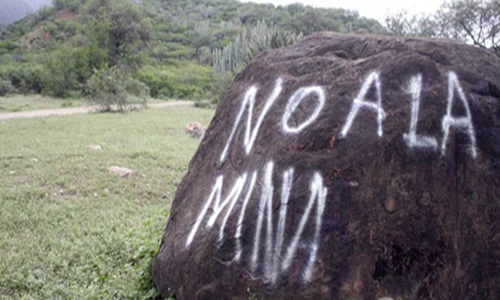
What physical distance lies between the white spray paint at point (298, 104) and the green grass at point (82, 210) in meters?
1.45

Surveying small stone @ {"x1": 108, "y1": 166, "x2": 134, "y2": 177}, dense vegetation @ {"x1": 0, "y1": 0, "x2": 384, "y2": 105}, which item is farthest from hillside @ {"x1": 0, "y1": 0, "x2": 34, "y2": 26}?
small stone @ {"x1": 108, "y1": 166, "x2": 134, "y2": 177}

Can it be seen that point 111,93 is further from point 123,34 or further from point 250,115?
point 250,115

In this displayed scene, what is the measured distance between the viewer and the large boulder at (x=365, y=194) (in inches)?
105

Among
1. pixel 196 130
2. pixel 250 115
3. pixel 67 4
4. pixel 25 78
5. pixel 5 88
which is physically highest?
pixel 67 4

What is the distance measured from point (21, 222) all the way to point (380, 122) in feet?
13.2

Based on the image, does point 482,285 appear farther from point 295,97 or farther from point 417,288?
point 295,97

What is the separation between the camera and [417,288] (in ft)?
8.54

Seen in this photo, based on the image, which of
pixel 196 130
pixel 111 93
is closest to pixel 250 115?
pixel 196 130

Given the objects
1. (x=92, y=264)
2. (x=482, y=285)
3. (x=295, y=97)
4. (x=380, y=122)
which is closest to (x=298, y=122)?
(x=295, y=97)

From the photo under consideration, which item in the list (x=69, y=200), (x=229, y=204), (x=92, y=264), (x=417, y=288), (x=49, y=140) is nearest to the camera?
(x=417, y=288)

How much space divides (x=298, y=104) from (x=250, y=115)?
0.39m

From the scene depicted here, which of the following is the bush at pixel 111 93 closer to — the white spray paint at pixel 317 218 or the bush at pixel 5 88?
the bush at pixel 5 88

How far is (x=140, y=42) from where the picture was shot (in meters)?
30.2

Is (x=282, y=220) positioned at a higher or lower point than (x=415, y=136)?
lower
